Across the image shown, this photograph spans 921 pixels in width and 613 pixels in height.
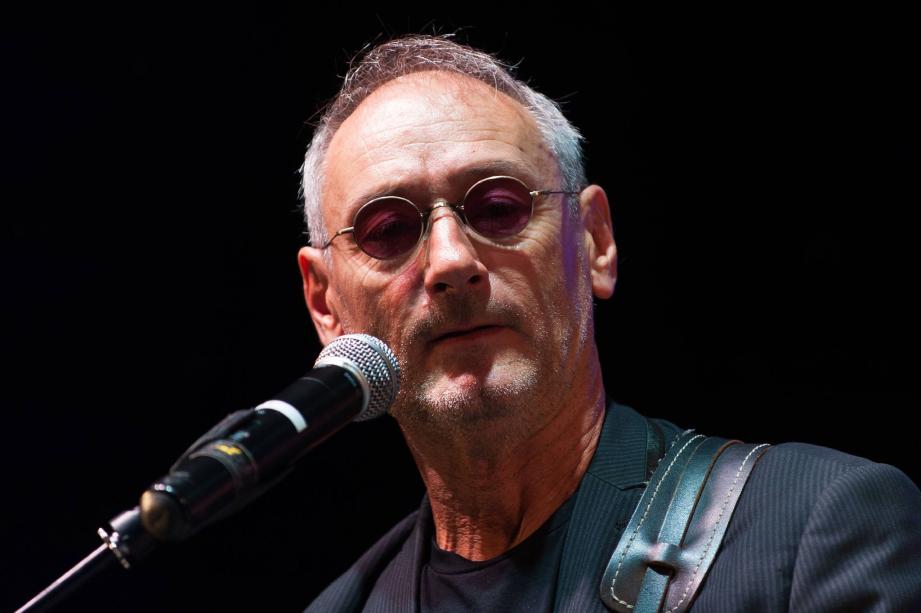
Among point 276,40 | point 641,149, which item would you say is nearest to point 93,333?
point 276,40

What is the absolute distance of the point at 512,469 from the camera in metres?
2.45

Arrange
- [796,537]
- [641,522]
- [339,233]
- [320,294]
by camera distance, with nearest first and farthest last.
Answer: [796,537]
[641,522]
[339,233]
[320,294]

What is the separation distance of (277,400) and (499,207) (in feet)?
3.35

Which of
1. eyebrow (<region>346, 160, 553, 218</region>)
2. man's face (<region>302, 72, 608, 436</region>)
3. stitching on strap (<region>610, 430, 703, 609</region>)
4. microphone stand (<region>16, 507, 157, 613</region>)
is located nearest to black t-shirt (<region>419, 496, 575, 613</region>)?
stitching on strap (<region>610, 430, 703, 609</region>)

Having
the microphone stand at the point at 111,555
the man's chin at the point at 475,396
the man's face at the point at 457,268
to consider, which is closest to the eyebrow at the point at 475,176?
the man's face at the point at 457,268

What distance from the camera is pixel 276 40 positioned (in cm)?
338

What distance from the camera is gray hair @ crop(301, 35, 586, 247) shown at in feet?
9.02

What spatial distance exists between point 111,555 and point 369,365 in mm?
517

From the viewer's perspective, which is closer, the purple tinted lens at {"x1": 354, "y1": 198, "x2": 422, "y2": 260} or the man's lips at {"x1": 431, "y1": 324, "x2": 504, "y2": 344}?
the man's lips at {"x1": 431, "y1": 324, "x2": 504, "y2": 344}

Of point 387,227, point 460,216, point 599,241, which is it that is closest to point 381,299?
point 387,227

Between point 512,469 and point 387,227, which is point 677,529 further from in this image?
point 387,227

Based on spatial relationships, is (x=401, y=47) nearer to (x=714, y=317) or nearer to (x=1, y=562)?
(x=714, y=317)

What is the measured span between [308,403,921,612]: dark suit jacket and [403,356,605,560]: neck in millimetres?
162

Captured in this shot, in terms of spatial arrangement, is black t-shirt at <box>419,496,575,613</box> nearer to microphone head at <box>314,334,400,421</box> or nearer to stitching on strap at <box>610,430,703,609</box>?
stitching on strap at <box>610,430,703,609</box>
